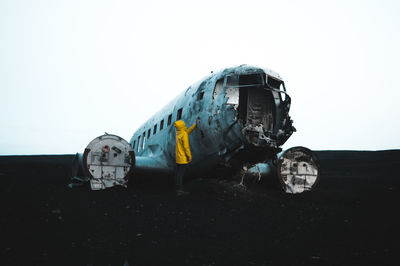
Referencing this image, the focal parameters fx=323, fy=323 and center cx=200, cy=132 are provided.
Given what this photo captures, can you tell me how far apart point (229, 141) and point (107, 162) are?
12.7ft

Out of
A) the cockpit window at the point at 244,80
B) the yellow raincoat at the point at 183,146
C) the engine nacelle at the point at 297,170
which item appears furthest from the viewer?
the engine nacelle at the point at 297,170

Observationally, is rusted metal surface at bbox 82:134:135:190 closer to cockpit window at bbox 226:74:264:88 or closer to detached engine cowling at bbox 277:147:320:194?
cockpit window at bbox 226:74:264:88

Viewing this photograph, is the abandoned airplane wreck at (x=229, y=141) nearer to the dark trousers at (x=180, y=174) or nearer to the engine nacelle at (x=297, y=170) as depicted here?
the engine nacelle at (x=297, y=170)

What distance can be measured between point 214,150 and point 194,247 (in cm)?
381

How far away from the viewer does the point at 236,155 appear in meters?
8.23

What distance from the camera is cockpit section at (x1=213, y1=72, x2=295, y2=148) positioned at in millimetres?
7973

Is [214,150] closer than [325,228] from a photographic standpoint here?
No

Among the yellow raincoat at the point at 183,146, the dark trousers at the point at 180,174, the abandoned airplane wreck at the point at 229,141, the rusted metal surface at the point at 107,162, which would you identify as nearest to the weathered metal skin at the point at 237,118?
the abandoned airplane wreck at the point at 229,141

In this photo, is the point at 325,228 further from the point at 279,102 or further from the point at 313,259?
the point at 279,102

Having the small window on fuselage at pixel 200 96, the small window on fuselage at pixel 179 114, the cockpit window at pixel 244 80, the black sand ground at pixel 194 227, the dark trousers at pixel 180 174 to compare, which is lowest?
the black sand ground at pixel 194 227

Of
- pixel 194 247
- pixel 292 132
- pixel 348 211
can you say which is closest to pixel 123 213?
pixel 194 247

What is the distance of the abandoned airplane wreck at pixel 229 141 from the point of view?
8094 mm

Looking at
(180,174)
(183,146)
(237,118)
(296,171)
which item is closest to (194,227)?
(180,174)

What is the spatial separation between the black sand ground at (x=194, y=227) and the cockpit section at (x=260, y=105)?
178 centimetres
